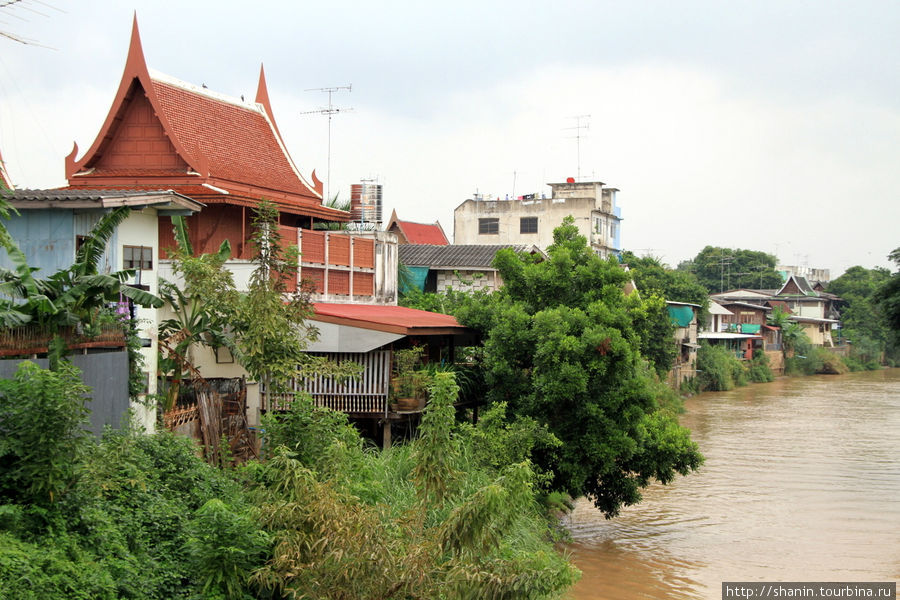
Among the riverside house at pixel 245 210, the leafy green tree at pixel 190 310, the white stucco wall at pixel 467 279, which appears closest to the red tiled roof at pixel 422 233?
the white stucco wall at pixel 467 279

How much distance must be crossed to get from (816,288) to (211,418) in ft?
222

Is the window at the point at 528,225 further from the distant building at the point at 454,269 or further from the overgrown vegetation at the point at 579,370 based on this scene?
the overgrown vegetation at the point at 579,370

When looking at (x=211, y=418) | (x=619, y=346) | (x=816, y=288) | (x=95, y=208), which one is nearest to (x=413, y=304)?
(x=619, y=346)

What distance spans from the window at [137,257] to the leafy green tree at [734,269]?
2613 inches

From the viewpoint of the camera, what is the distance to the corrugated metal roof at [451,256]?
2619cm

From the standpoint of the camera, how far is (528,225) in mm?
42219

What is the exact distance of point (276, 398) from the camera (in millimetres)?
11727

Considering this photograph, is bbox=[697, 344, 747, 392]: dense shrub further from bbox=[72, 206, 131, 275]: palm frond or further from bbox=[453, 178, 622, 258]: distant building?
bbox=[72, 206, 131, 275]: palm frond

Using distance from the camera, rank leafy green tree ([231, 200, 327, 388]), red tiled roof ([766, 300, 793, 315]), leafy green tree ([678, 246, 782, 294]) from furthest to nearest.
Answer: leafy green tree ([678, 246, 782, 294]) < red tiled roof ([766, 300, 793, 315]) < leafy green tree ([231, 200, 327, 388])

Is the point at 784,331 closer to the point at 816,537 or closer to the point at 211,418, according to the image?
the point at 816,537

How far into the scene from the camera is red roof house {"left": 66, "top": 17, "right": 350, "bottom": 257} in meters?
15.5

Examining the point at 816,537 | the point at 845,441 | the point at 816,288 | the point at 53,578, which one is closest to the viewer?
the point at 53,578

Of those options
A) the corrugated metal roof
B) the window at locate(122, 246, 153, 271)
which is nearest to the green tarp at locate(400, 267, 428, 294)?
the corrugated metal roof

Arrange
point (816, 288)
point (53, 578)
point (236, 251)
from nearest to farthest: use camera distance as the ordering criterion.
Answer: point (53, 578)
point (236, 251)
point (816, 288)
